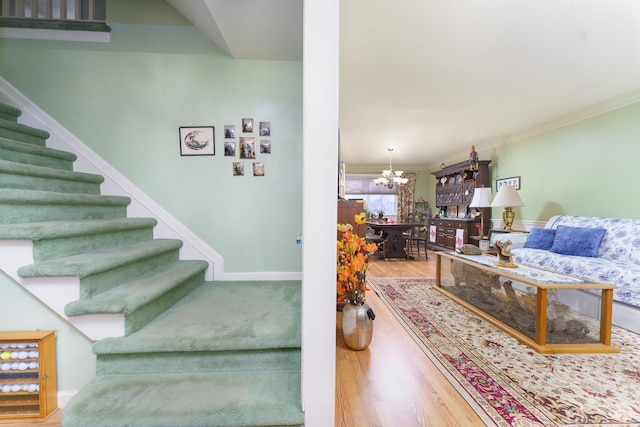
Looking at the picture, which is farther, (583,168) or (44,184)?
(583,168)

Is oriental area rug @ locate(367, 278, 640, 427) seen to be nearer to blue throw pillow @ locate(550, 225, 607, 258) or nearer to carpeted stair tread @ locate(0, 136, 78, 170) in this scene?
blue throw pillow @ locate(550, 225, 607, 258)

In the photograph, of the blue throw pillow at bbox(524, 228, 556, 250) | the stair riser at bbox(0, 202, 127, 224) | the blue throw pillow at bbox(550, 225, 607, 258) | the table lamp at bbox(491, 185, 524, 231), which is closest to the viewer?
the stair riser at bbox(0, 202, 127, 224)

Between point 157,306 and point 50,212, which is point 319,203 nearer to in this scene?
point 157,306

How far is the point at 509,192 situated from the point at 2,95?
6.45m

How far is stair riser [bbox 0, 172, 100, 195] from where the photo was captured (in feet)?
5.21

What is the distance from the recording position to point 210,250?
2381 millimetres

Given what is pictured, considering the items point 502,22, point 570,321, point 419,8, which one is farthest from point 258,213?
point 570,321

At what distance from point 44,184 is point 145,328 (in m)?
1.36

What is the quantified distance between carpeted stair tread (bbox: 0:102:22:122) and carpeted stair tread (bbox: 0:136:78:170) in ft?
1.77

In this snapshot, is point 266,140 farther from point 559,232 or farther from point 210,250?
point 559,232

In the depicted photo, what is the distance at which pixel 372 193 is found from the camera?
793 cm

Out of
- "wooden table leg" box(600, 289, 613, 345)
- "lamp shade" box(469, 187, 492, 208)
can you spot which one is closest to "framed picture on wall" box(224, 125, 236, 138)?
"wooden table leg" box(600, 289, 613, 345)


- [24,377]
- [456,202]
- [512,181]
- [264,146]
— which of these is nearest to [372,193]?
[456,202]

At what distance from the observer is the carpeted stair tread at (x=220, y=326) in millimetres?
1320
